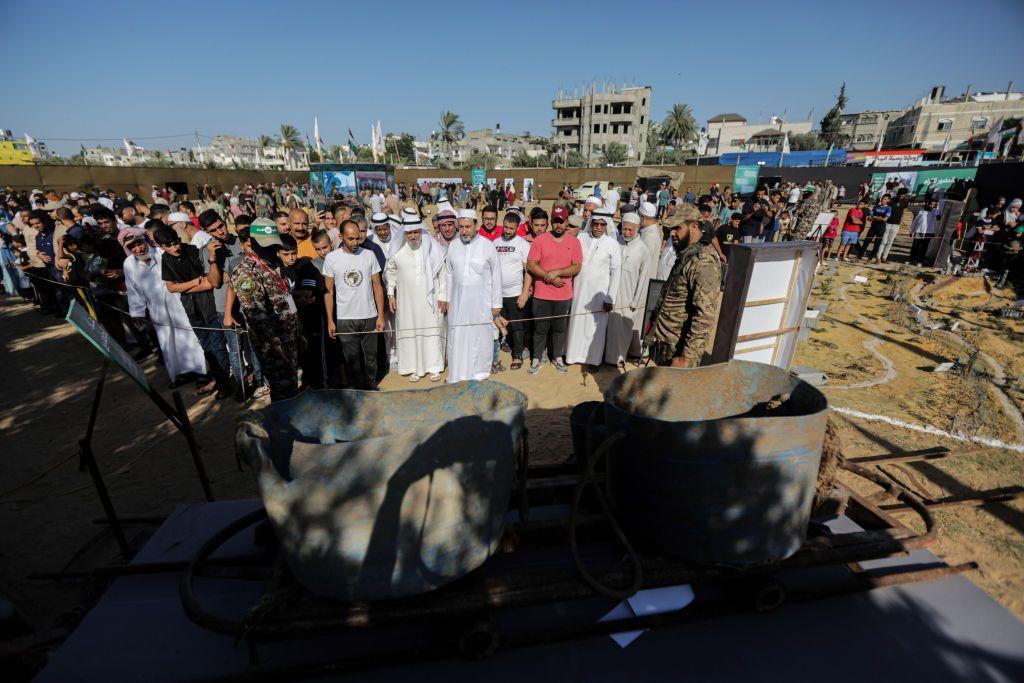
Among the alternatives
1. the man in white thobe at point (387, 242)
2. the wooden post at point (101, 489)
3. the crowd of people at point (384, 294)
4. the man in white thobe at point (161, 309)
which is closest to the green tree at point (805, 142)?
the crowd of people at point (384, 294)

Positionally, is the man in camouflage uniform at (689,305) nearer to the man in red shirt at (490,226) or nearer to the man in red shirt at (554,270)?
the man in red shirt at (554,270)

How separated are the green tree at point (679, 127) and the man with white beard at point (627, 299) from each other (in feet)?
270

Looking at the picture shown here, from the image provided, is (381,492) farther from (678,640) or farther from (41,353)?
(41,353)

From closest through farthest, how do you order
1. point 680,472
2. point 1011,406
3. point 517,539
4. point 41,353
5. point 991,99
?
point 680,472, point 517,539, point 1011,406, point 41,353, point 991,99

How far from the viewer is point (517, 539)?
240 centimetres

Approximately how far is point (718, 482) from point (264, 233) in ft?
14.8

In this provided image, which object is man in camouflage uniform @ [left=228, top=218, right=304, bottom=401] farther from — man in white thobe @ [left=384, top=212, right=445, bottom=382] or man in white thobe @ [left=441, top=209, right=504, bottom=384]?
man in white thobe @ [left=441, top=209, right=504, bottom=384]

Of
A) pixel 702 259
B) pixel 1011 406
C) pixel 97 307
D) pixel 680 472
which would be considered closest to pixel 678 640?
pixel 680 472

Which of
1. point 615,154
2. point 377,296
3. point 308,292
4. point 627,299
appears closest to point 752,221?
point 627,299

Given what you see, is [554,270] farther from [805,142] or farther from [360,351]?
[805,142]

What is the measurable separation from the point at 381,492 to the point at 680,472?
1.34 meters

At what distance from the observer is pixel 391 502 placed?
1828 millimetres

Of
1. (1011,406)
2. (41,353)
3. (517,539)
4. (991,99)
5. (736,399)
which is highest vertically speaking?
(991,99)

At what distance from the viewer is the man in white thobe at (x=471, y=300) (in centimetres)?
524
